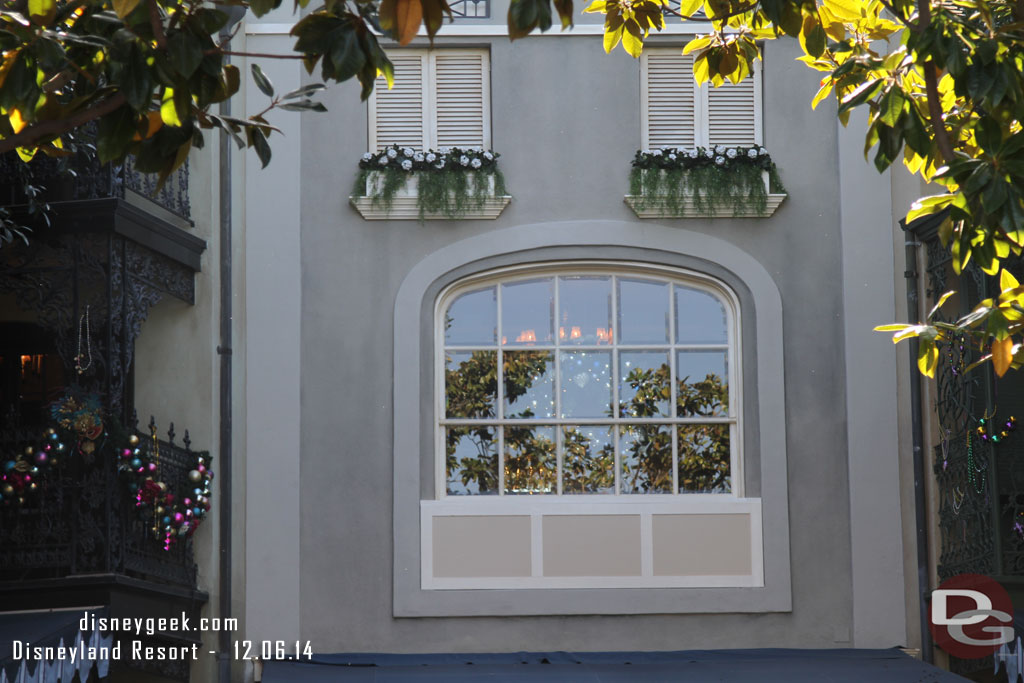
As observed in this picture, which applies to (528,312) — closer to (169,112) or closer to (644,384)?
(644,384)

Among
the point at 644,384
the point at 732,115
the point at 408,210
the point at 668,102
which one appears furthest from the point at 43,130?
the point at 732,115

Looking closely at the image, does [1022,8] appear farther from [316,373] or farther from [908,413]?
[316,373]

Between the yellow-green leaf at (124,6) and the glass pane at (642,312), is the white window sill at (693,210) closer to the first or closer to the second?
the glass pane at (642,312)

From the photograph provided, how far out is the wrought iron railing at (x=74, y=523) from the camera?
34.0ft

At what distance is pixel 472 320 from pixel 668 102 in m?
2.52

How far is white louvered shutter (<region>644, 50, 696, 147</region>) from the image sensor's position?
12180mm

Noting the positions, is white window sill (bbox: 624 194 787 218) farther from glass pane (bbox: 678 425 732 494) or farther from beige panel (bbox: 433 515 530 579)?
beige panel (bbox: 433 515 530 579)

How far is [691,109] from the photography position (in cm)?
1221

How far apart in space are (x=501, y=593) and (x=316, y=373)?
2.36m

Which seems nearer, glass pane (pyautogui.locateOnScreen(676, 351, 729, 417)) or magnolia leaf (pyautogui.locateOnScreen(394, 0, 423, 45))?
magnolia leaf (pyautogui.locateOnScreen(394, 0, 423, 45))

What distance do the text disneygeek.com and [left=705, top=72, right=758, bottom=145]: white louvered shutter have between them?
548 cm

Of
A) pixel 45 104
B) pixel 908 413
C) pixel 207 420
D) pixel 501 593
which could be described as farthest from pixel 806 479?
pixel 45 104

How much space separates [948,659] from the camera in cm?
1124
